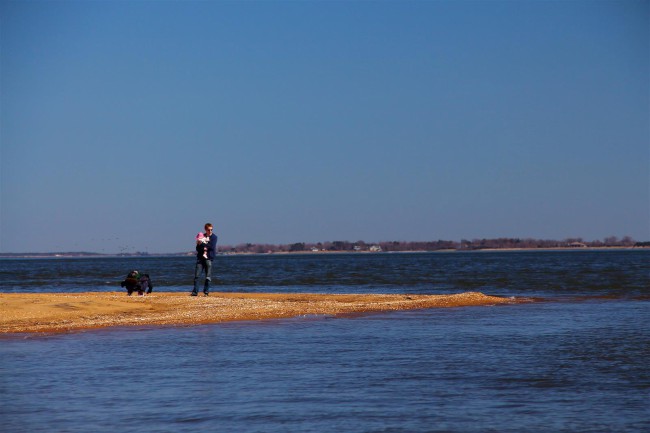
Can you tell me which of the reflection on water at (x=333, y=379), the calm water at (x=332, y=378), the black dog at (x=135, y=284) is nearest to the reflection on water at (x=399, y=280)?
the black dog at (x=135, y=284)

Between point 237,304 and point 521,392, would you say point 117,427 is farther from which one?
point 237,304

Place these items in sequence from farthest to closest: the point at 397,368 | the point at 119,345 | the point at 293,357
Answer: the point at 119,345
the point at 293,357
the point at 397,368

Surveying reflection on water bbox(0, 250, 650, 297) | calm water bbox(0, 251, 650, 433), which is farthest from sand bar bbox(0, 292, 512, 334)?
reflection on water bbox(0, 250, 650, 297)

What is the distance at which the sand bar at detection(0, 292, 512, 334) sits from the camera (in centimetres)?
1902

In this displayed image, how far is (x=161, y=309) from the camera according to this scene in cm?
2217

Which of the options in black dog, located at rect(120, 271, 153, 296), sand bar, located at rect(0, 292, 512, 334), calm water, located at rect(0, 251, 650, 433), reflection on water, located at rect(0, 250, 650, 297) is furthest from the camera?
reflection on water, located at rect(0, 250, 650, 297)

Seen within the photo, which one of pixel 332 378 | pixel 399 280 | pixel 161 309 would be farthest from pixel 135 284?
pixel 399 280

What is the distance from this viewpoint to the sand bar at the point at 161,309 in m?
19.0

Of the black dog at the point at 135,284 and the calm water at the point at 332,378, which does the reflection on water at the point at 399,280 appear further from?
the calm water at the point at 332,378

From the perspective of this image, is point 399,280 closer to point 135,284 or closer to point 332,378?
point 135,284

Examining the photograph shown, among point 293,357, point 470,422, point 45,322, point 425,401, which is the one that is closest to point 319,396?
point 425,401

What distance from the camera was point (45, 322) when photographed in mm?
18797

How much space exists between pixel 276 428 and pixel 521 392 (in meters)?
3.40

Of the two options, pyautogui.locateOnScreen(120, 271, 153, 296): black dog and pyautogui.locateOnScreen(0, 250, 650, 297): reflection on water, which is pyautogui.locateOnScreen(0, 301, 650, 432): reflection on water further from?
pyautogui.locateOnScreen(0, 250, 650, 297): reflection on water
